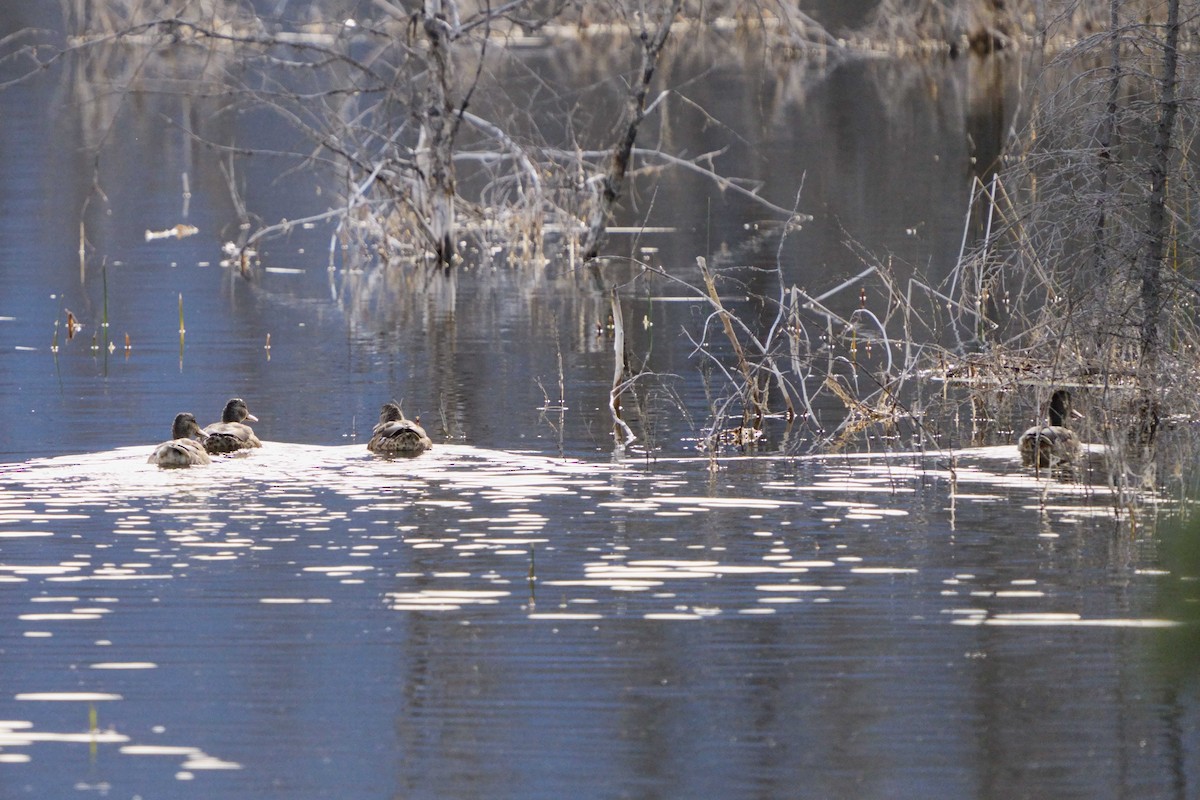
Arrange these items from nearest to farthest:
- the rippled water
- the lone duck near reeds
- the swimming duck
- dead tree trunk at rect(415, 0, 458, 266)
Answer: the rippled water
the lone duck near reeds
the swimming duck
dead tree trunk at rect(415, 0, 458, 266)

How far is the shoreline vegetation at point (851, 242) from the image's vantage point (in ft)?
44.5

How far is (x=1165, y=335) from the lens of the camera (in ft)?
45.7

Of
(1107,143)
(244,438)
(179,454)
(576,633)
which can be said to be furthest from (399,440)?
(1107,143)

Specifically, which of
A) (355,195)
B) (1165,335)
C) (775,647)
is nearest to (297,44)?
(355,195)

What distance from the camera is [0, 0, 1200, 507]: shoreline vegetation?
44.5 ft

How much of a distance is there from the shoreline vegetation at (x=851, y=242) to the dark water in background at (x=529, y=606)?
86 centimetres

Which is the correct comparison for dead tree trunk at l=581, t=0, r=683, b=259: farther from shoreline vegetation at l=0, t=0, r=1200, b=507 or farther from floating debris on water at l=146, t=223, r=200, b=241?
floating debris on water at l=146, t=223, r=200, b=241

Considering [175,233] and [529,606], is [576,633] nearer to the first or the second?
[529,606]

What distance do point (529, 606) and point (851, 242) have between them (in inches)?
537

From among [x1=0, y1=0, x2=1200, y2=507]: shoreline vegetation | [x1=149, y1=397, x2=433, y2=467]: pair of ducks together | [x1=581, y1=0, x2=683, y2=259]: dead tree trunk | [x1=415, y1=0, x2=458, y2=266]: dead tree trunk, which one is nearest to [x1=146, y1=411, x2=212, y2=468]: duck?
[x1=149, y1=397, x2=433, y2=467]: pair of ducks together

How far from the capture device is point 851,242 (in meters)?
23.0

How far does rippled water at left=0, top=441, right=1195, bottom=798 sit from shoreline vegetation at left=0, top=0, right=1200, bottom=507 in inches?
56.8

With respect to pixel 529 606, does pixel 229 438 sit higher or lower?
higher

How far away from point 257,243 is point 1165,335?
17.4 m
